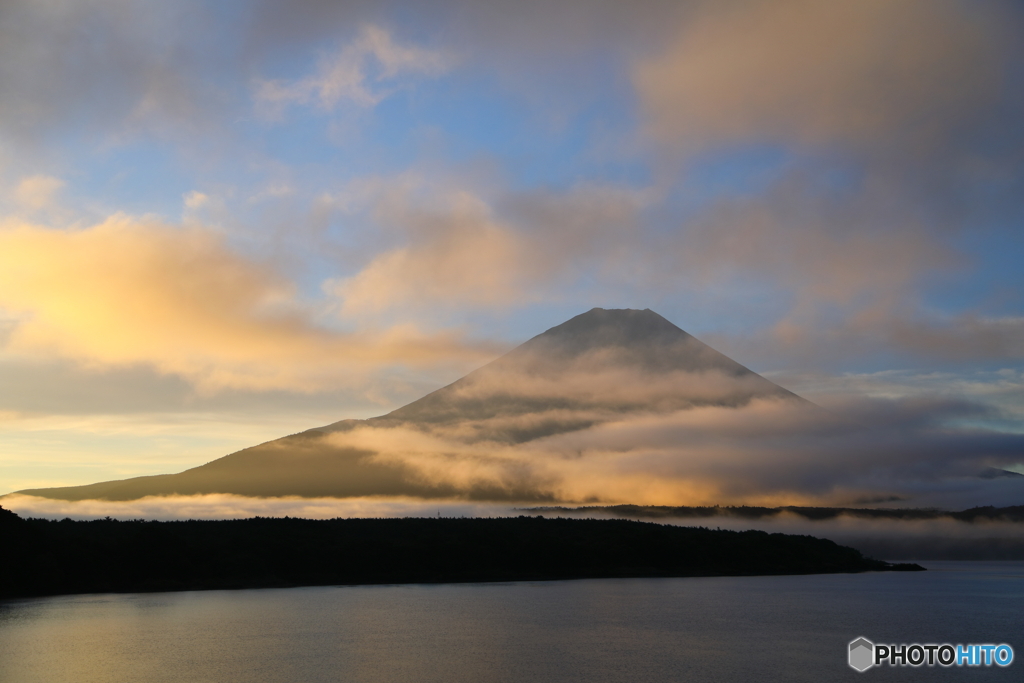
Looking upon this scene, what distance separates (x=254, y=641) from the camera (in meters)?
64.6


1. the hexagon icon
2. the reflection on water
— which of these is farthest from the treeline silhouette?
the hexagon icon

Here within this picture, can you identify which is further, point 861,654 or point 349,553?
point 349,553

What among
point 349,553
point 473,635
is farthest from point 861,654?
point 349,553

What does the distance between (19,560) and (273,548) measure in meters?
50.7

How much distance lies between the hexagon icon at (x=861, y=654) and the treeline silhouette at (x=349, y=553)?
92.3 m

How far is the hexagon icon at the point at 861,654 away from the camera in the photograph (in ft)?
184

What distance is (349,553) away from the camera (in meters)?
146

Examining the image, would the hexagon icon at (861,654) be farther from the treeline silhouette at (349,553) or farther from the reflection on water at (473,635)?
the treeline silhouette at (349,553)

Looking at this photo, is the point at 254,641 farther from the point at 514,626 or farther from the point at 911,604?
the point at 911,604

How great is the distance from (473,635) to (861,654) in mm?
31204

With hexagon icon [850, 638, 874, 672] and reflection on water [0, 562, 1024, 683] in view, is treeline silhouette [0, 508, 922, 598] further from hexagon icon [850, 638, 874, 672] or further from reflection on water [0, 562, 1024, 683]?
hexagon icon [850, 638, 874, 672]

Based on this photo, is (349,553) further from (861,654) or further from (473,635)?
(861,654)

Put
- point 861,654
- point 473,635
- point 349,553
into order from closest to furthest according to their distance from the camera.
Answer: point 861,654 < point 473,635 < point 349,553

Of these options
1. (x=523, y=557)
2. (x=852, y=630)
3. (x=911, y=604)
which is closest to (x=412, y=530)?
(x=523, y=557)
